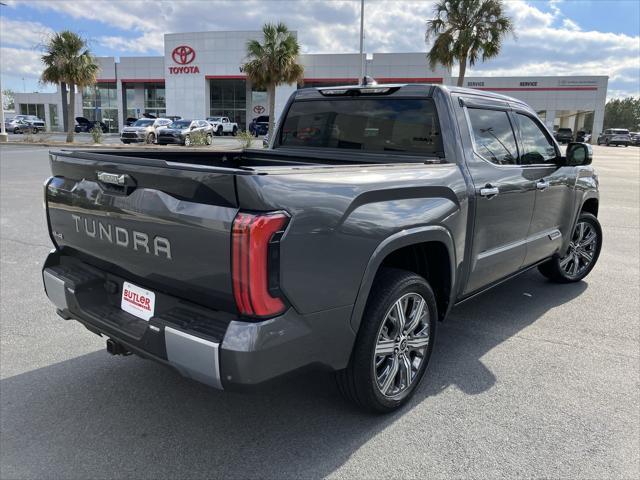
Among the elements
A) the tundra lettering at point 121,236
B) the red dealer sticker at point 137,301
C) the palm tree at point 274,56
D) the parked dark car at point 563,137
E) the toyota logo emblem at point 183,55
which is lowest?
the red dealer sticker at point 137,301

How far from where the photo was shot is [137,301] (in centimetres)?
262

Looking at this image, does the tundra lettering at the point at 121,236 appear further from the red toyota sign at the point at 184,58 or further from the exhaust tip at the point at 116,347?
the red toyota sign at the point at 184,58

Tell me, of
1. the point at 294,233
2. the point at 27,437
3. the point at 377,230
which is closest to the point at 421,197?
→ the point at 377,230

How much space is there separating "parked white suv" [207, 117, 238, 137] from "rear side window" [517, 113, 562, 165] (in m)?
43.2

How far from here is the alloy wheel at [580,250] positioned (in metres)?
5.54

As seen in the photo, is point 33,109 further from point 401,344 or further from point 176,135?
point 401,344

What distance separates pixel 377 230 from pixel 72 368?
2.40 meters

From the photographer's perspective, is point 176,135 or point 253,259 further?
point 176,135

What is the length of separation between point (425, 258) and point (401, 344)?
24.1 inches

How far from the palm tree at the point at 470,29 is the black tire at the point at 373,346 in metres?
30.5

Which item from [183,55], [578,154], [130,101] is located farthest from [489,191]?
[130,101]

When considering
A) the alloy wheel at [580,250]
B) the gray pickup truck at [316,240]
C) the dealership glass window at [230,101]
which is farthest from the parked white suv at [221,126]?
the gray pickup truck at [316,240]

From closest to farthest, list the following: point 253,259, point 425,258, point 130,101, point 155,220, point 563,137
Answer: point 253,259
point 155,220
point 425,258
point 563,137
point 130,101

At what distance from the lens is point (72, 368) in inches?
140
